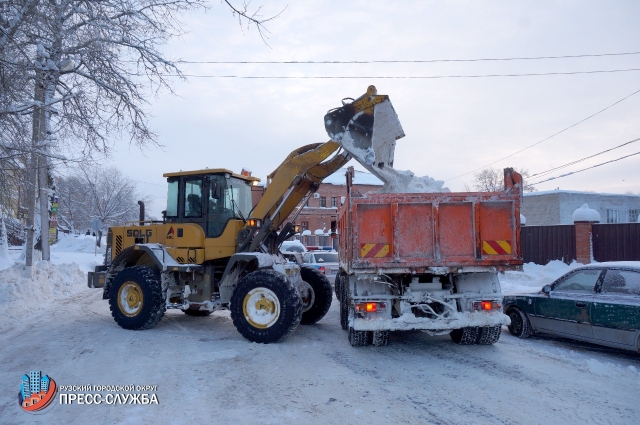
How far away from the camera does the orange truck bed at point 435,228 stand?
6.95 metres

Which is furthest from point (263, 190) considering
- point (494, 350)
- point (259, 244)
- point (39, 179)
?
point (39, 179)

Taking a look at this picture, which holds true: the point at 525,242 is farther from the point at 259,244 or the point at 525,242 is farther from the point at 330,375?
the point at 330,375

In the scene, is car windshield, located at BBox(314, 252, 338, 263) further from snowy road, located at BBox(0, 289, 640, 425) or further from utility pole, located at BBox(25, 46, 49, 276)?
utility pole, located at BBox(25, 46, 49, 276)

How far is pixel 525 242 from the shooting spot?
2109 centimetres

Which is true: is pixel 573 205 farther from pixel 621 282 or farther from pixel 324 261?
pixel 621 282

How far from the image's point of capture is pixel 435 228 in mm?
6984

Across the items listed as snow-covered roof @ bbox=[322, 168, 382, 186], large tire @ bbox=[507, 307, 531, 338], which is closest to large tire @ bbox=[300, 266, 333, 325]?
large tire @ bbox=[507, 307, 531, 338]

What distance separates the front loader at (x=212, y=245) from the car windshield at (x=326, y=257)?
5256 millimetres

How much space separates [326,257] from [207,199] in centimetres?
677

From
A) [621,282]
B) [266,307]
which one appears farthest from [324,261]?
[621,282]

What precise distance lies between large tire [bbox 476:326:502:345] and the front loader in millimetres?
3410

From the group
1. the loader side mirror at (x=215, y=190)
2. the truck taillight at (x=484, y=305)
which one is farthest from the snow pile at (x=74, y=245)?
the truck taillight at (x=484, y=305)

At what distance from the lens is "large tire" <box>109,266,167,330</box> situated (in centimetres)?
894

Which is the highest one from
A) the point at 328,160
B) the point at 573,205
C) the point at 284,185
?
the point at 573,205
